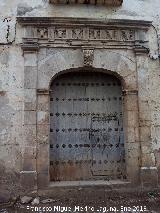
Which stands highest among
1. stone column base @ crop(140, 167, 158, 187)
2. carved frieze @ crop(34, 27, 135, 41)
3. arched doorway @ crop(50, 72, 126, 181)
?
carved frieze @ crop(34, 27, 135, 41)

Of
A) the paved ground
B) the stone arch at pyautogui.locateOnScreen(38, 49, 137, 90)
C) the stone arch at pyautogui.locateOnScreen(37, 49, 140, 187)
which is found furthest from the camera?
the stone arch at pyautogui.locateOnScreen(38, 49, 137, 90)

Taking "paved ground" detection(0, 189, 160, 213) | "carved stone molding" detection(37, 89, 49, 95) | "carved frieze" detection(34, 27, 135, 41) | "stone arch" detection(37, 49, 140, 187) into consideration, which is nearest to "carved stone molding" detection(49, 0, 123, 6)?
"carved frieze" detection(34, 27, 135, 41)

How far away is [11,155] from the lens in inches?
210

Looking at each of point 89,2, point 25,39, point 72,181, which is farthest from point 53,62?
point 72,181

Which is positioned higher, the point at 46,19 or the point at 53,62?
the point at 46,19

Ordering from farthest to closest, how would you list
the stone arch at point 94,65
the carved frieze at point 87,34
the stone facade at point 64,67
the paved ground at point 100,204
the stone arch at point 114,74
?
the carved frieze at point 87,34
the stone arch at point 94,65
the stone arch at point 114,74
the stone facade at point 64,67
the paved ground at point 100,204

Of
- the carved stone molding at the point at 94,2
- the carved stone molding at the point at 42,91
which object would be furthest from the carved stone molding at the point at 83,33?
the carved stone molding at the point at 42,91

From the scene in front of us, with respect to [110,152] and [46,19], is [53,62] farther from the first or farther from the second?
[110,152]

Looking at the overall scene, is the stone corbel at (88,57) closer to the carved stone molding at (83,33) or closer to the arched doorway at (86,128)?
the carved stone molding at (83,33)

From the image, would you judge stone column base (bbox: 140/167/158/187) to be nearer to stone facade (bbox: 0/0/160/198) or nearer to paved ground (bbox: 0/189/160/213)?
stone facade (bbox: 0/0/160/198)

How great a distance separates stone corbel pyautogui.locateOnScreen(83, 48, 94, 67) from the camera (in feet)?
18.8

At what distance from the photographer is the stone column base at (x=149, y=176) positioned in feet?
17.9

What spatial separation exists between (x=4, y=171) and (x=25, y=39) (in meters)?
2.28

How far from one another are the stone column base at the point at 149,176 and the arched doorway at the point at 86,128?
0.41 meters
